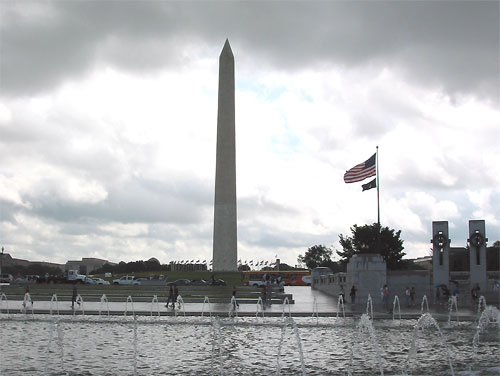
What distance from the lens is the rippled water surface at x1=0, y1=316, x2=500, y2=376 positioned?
41.5ft

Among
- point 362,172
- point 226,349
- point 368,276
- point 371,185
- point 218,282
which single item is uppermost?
point 362,172

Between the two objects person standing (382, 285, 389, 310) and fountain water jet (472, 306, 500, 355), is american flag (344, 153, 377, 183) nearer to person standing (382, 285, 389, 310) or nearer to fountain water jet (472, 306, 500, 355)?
person standing (382, 285, 389, 310)

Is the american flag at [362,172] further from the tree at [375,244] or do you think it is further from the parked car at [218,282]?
the tree at [375,244]

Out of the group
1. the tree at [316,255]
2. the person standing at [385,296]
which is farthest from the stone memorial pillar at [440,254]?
the tree at [316,255]

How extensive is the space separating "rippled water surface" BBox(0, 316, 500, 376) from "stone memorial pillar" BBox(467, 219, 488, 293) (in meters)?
14.7

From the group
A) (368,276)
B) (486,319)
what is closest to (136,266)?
(368,276)

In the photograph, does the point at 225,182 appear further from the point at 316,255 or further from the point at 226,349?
the point at 316,255

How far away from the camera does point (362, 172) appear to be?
38.5 meters

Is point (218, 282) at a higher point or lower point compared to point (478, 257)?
lower

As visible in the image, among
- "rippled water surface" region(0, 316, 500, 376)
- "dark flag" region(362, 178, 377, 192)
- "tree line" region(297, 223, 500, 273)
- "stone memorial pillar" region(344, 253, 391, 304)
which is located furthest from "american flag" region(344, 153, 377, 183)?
"tree line" region(297, 223, 500, 273)

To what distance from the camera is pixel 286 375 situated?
12055 mm

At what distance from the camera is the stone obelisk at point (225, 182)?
2260 inches

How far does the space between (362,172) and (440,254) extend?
6.64 m

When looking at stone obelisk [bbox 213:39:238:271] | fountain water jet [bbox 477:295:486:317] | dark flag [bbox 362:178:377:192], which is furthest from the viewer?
stone obelisk [bbox 213:39:238:271]
